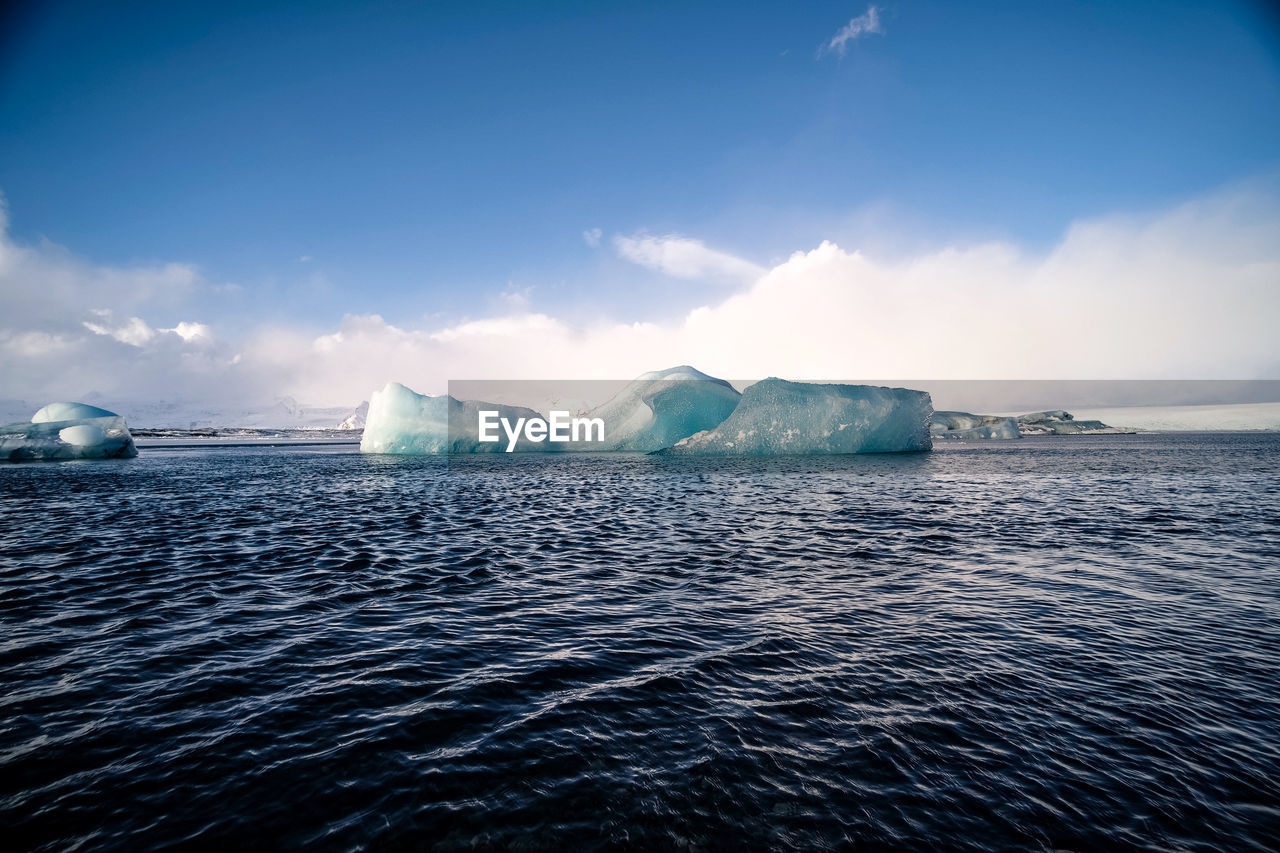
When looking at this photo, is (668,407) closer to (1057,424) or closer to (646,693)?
(646,693)

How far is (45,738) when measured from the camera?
4.88 meters

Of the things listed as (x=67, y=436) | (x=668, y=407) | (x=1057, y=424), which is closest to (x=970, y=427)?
(x=1057, y=424)

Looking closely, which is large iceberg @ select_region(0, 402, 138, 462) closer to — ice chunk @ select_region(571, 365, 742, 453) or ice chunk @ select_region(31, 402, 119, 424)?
ice chunk @ select_region(31, 402, 119, 424)

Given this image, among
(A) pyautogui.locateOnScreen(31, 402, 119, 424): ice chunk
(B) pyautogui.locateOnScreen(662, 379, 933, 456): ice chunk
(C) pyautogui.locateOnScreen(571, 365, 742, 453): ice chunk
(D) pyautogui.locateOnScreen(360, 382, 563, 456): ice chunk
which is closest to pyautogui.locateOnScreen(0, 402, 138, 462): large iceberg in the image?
(A) pyautogui.locateOnScreen(31, 402, 119, 424): ice chunk

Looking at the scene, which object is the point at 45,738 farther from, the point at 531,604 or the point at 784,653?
the point at 784,653

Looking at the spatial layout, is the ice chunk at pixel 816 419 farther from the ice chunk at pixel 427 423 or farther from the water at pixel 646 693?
the water at pixel 646 693

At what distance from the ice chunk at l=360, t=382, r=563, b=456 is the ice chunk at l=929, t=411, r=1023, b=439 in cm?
8185

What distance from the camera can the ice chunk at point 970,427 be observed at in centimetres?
9688

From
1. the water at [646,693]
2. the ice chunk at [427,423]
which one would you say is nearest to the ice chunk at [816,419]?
the ice chunk at [427,423]

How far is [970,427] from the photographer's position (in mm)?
106812

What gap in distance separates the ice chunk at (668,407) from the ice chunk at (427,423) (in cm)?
1172

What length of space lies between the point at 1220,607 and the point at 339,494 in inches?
1096

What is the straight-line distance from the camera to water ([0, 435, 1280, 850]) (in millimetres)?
3922

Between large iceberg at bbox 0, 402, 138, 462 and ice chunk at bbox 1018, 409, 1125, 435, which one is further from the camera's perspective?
ice chunk at bbox 1018, 409, 1125, 435
